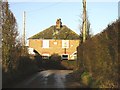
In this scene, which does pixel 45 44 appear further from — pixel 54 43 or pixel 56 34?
pixel 56 34

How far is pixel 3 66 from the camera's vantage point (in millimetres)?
24812

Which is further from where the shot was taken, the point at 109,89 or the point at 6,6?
the point at 6,6

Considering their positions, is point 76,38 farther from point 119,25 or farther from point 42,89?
point 119,25

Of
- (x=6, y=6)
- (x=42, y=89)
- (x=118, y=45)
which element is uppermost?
(x=6, y=6)

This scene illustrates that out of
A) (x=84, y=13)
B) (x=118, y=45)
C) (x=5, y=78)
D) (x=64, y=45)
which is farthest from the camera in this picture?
(x=64, y=45)

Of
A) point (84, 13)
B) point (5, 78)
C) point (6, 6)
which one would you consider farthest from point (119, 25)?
point (84, 13)

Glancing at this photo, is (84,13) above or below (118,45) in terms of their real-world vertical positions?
above

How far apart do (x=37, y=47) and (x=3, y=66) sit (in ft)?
175

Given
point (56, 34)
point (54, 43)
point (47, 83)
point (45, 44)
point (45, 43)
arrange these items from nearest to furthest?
point (47, 83), point (45, 43), point (45, 44), point (54, 43), point (56, 34)

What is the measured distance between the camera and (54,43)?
78.2 m

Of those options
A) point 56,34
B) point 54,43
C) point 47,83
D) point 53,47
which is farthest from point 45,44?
point 47,83

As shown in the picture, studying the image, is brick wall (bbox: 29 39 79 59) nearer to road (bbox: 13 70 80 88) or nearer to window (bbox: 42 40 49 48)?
window (bbox: 42 40 49 48)

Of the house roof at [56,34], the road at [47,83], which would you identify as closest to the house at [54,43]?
the house roof at [56,34]

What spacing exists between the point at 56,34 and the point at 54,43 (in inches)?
129
